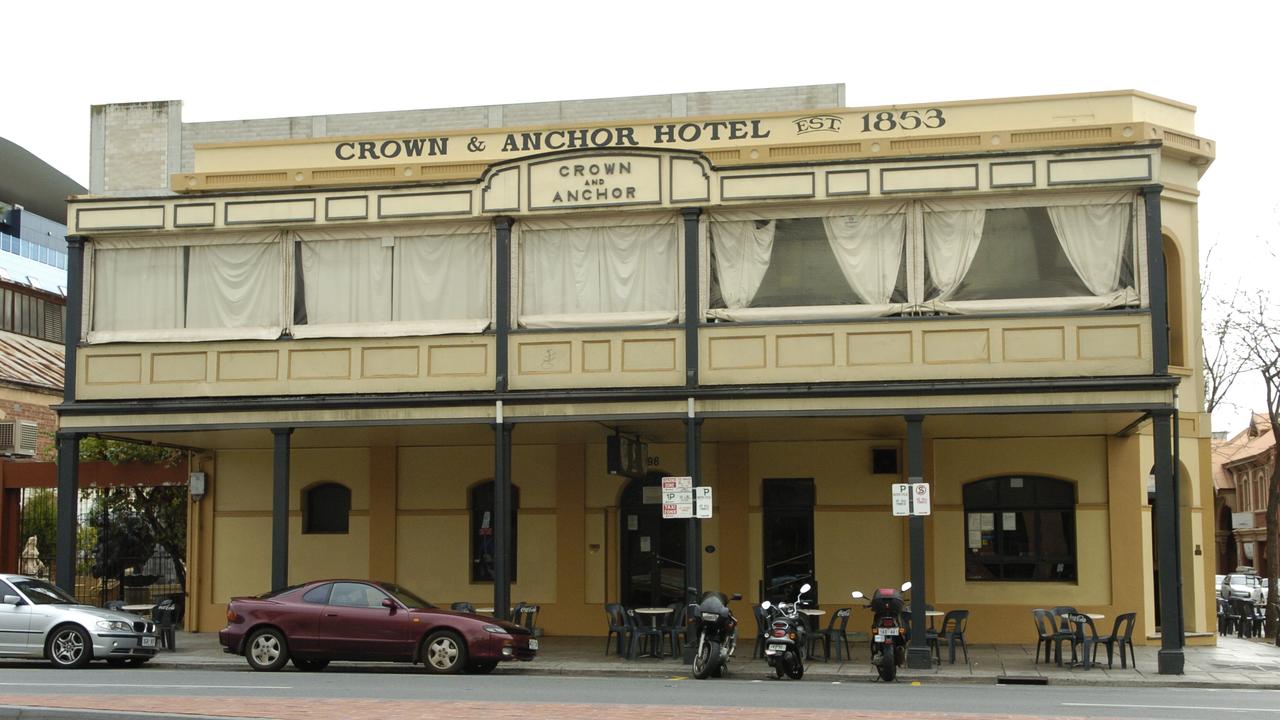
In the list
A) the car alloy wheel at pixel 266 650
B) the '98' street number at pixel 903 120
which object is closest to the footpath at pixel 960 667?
the car alloy wheel at pixel 266 650

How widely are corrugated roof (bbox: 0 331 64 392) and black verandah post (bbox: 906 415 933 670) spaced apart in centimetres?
2287

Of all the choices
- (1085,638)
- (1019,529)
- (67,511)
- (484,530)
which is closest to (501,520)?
(484,530)

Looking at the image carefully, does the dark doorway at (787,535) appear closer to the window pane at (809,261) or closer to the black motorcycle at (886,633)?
the window pane at (809,261)

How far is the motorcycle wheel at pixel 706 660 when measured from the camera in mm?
18047

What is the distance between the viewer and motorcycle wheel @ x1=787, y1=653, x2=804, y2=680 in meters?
17.9

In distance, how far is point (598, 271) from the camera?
2161 cm

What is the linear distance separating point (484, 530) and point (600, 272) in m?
6.02

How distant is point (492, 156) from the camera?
24.6 m

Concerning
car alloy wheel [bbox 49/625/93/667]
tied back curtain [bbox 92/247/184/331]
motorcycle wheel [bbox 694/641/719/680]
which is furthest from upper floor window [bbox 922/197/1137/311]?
car alloy wheel [bbox 49/625/93/667]

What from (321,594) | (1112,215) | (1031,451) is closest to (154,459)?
(321,594)

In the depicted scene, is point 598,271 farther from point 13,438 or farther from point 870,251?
point 13,438

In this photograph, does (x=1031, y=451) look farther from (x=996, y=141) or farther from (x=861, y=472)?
(x=996, y=141)

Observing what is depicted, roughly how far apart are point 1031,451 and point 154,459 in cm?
1746

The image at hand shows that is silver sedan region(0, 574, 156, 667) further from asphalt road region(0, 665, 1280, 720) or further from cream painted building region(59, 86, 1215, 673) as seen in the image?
cream painted building region(59, 86, 1215, 673)
